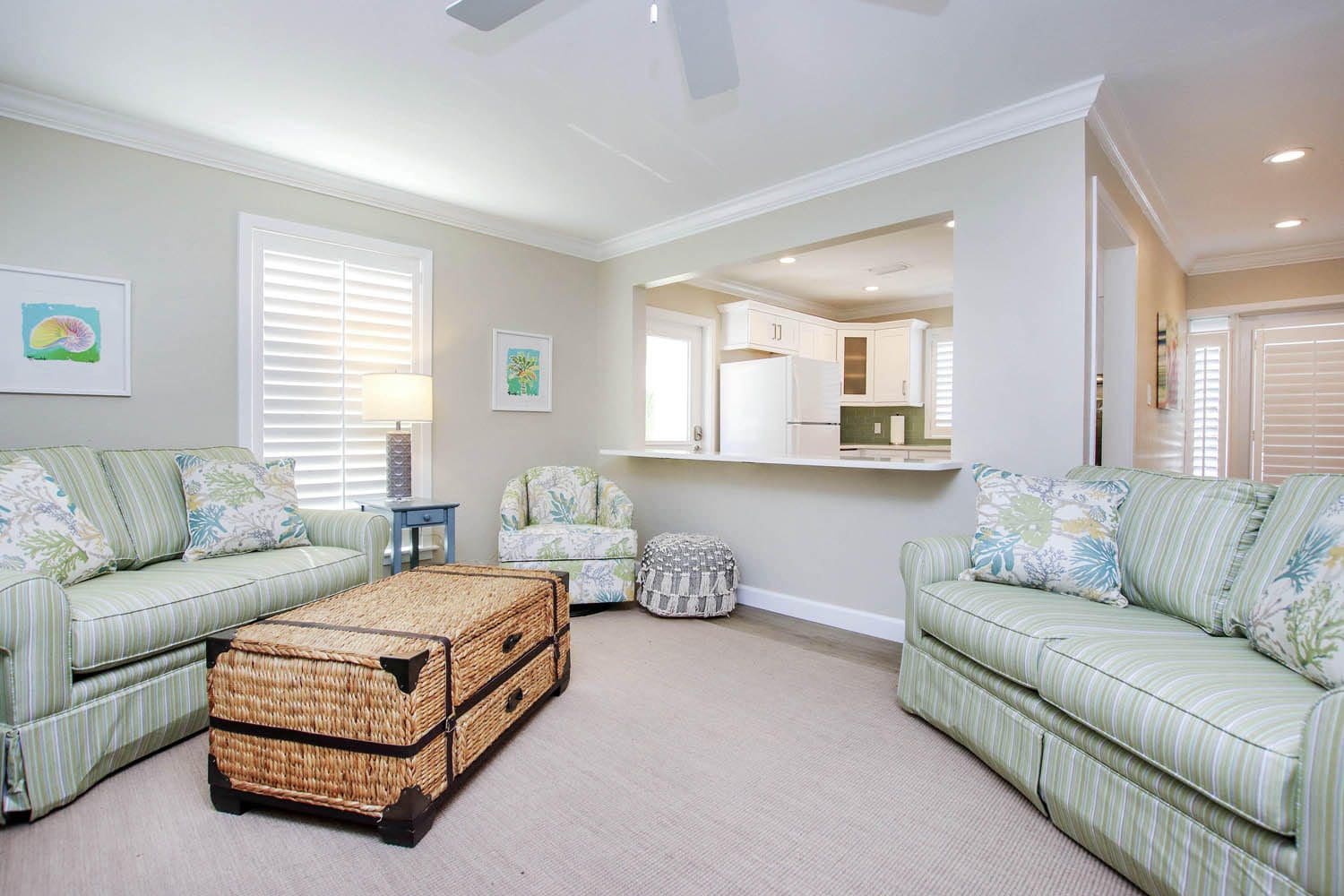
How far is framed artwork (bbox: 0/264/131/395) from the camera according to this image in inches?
103

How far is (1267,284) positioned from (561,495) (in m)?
5.60

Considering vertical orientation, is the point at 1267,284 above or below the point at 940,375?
above

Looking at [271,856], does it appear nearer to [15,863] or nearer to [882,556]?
[15,863]

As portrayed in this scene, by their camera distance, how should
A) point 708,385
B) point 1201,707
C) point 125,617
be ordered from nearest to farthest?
point 1201,707 → point 125,617 → point 708,385

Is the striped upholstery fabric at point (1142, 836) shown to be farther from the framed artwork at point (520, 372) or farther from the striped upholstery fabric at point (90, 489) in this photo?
the framed artwork at point (520, 372)

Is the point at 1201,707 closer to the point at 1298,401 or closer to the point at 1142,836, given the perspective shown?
the point at 1142,836

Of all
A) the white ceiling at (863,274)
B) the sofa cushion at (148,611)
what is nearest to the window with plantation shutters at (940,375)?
the white ceiling at (863,274)

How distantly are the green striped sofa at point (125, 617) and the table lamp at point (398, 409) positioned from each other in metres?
0.56

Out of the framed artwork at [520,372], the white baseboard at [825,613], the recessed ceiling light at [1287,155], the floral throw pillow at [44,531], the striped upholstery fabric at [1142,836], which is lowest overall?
the white baseboard at [825,613]

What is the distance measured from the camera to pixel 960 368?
115 inches

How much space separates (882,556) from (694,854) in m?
2.07

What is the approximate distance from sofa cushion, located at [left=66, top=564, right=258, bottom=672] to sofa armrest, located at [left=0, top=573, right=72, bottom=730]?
53mm

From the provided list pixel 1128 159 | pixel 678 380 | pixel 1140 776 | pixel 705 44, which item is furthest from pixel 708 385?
pixel 1140 776

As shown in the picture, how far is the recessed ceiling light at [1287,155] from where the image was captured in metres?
3.12
